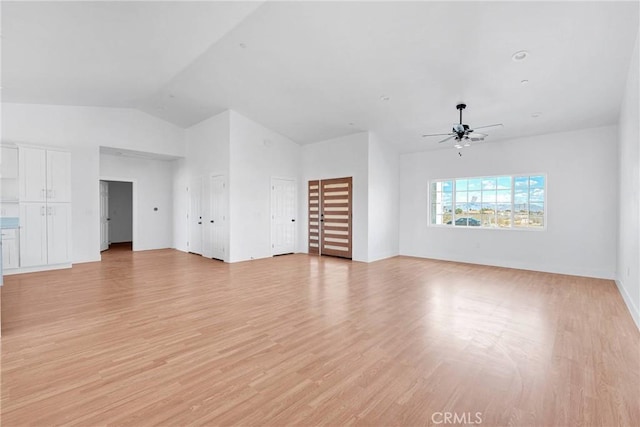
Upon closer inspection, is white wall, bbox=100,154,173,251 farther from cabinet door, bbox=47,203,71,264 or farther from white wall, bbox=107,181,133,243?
cabinet door, bbox=47,203,71,264

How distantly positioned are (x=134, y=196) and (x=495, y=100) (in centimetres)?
904

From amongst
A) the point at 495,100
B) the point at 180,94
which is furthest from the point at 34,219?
the point at 495,100

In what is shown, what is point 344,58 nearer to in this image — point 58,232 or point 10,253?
point 58,232

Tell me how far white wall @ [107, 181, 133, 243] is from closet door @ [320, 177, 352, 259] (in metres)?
7.05

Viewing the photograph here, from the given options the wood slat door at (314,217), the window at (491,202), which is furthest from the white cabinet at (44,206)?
the window at (491,202)

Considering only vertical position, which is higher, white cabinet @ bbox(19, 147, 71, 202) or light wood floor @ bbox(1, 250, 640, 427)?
white cabinet @ bbox(19, 147, 71, 202)

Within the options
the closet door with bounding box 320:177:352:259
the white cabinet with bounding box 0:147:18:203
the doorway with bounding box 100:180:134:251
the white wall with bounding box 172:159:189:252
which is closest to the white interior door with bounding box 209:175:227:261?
the white wall with bounding box 172:159:189:252

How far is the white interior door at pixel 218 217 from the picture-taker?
705cm

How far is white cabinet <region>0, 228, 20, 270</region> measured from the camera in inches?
208

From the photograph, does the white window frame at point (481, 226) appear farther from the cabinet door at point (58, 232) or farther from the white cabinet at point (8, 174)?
the white cabinet at point (8, 174)

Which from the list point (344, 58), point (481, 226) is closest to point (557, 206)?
point (481, 226)

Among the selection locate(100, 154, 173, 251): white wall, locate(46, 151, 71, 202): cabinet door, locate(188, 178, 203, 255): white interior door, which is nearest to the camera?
locate(46, 151, 71, 202): cabinet door

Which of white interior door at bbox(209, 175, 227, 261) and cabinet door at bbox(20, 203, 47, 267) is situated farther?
white interior door at bbox(209, 175, 227, 261)

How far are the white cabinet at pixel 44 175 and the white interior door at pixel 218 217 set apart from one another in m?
2.81
